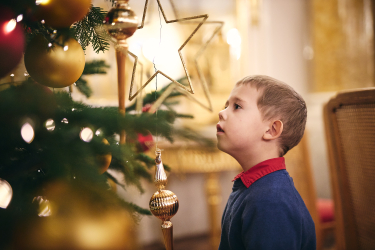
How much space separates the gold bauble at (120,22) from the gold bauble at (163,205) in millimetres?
302

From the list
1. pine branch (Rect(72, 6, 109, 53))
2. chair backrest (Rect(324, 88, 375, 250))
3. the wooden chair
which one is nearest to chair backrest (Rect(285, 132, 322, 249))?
the wooden chair

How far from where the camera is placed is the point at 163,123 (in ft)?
1.81

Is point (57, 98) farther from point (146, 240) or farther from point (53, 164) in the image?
point (146, 240)

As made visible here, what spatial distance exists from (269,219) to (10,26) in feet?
1.62

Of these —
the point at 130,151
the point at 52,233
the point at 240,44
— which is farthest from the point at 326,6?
the point at 52,233

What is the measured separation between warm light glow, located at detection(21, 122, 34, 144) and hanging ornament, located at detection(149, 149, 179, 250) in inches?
8.4

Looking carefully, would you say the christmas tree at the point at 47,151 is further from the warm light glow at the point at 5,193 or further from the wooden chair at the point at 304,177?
the wooden chair at the point at 304,177

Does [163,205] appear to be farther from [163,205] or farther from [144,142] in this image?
[144,142]

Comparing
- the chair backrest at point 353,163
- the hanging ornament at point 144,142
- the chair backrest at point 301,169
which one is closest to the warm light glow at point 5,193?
the hanging ornament at point 144,142

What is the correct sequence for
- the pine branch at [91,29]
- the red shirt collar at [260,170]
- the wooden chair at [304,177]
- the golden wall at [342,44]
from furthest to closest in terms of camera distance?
the golden wall at [342,44]
the wooden chair at [304,177]
the red shirt collar at [260,170]
the pine branch at [91,29]

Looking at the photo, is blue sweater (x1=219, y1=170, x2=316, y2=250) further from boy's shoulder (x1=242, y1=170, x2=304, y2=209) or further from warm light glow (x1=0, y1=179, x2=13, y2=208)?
warm light glow (x1=0, y1=179, x2=13, y2=208)

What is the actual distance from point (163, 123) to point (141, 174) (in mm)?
146

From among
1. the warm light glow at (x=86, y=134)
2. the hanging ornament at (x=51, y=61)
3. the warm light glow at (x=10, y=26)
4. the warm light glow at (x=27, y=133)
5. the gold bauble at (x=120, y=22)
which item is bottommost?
the warm light glow at (x=86, y=134)

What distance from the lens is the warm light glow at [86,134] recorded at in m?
0.44
